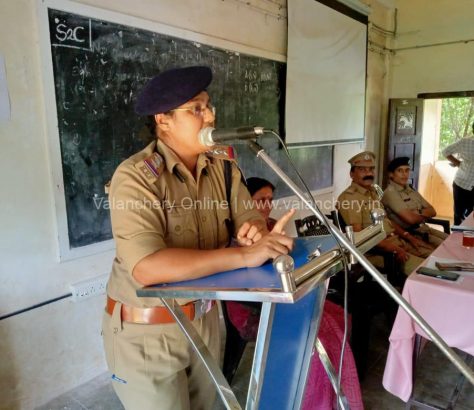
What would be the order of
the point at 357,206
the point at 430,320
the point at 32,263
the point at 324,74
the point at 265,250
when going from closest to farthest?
the point at 265,250
the point at 430,320
the point at 32,263
the point at 357,206
the point at 324,74

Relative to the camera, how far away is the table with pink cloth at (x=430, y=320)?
5.20 feet

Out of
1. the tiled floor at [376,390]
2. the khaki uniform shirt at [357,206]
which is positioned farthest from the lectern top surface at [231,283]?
the khaki uniform shirt at [357,206]

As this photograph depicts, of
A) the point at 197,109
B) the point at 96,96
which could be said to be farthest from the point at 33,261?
the point at 197,109

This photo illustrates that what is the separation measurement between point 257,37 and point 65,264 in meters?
2.28

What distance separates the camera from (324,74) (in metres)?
3.99

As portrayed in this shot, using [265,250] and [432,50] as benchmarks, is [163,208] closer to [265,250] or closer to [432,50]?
[265,250]

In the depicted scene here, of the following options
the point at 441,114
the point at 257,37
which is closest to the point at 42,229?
the point at 257,37

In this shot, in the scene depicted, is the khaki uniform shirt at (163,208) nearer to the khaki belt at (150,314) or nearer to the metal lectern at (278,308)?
the khaki belt at (150,314)

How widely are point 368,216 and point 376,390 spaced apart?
132 centimetres

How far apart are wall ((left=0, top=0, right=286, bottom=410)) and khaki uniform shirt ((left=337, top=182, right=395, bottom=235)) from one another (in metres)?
1.75

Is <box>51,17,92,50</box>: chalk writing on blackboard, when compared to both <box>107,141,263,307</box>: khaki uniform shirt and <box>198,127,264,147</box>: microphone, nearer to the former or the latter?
<box>107,141,263,307</box>: khaki uniform shirt

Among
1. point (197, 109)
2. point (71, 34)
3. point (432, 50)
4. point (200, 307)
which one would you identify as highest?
point (432, 50)

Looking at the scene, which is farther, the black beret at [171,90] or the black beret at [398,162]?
the black beret at [398,162]

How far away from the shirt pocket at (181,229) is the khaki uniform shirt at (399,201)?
2.79 meters
